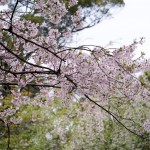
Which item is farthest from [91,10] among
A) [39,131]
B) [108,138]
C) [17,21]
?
[17,21]

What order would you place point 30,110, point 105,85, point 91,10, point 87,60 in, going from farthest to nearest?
point 91,10 → point 30,110 → point 105,85 → point 87,60

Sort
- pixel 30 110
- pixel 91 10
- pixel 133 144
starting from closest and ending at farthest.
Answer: pixel 133 144 < pixel 30 110 < pixel 91 10

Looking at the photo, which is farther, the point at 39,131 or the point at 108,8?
the point at 108,8

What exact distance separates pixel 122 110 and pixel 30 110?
2746 millimetres

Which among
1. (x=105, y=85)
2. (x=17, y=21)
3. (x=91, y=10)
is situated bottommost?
(x=105, y=85)

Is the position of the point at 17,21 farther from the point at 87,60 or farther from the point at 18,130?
the point at 18,130

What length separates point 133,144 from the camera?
24.3 feet

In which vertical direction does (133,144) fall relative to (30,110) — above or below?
below

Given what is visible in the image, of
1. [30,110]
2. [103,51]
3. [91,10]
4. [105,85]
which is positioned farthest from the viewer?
[91,10]

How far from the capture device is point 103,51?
3.55m

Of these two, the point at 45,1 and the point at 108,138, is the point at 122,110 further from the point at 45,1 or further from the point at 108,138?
the point at 45,1

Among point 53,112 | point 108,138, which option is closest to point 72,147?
point 108,138

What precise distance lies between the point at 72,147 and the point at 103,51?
5.22m

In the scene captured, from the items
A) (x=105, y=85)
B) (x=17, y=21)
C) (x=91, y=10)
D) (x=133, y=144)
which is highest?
(x=91, y=10)
